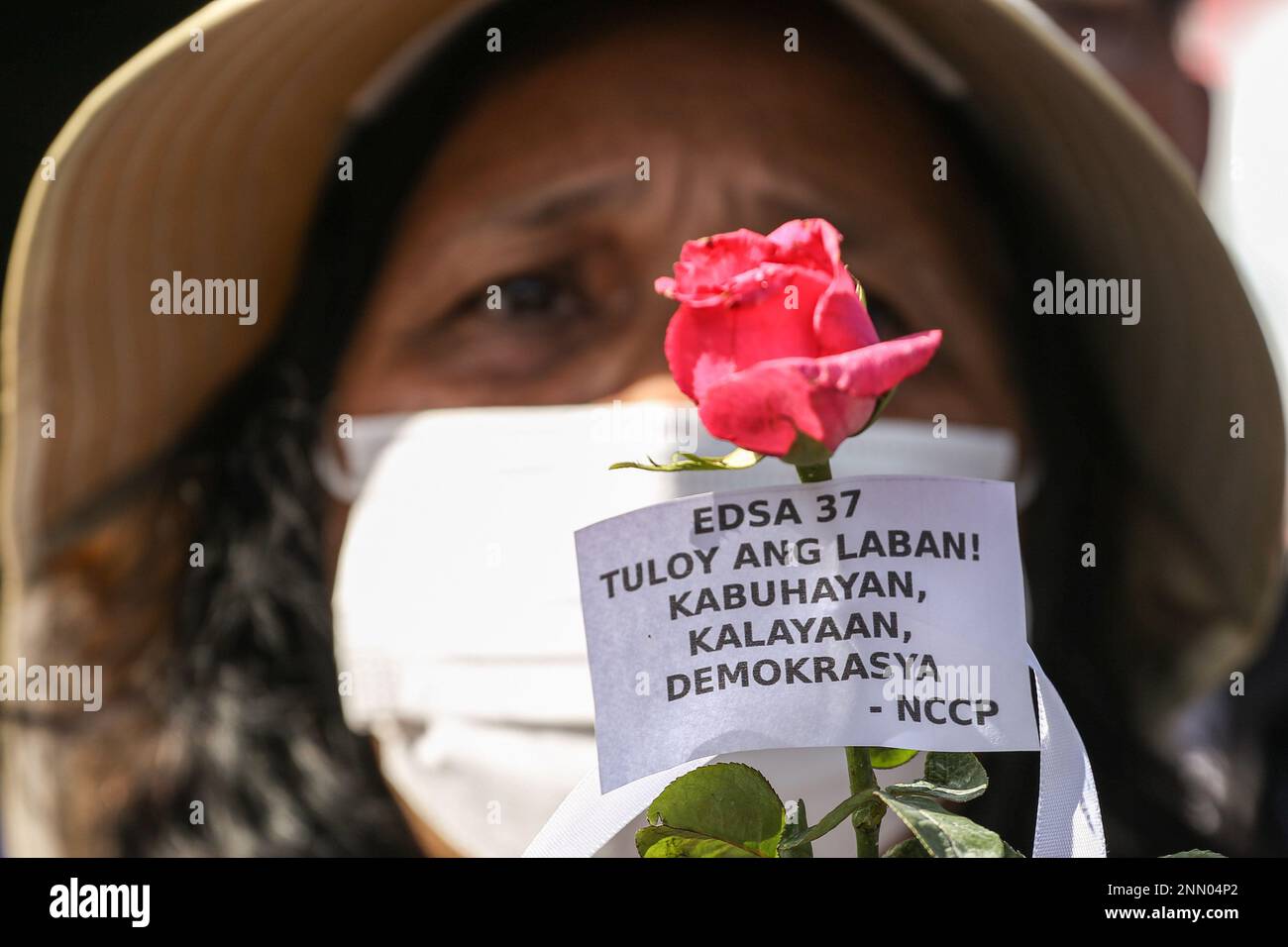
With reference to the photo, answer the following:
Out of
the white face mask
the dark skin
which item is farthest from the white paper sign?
the dark skin

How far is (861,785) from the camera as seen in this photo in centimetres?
32

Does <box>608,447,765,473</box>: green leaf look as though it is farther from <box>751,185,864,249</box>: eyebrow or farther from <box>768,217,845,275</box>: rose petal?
<box>751,185,864,249</box>: eyebrow

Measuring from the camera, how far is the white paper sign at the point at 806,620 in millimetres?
328

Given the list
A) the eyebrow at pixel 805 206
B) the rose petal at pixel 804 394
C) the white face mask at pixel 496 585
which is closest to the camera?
the rose petal at pixel 804 394

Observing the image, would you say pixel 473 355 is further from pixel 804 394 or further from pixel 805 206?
pixel 804 394

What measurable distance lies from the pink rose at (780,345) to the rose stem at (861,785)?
0.01m

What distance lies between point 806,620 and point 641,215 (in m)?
0.78

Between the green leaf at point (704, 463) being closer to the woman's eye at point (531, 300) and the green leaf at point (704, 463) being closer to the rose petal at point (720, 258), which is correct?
the rose petal at point (720, 258)

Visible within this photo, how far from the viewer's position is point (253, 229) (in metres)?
1.08

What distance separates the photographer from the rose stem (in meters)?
0.32

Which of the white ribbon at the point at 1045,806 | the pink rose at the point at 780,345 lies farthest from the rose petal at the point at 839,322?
the white ribbon at the point at 1045,806

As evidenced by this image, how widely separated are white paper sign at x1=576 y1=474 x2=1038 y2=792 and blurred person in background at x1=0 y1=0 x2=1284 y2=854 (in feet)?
2.17
